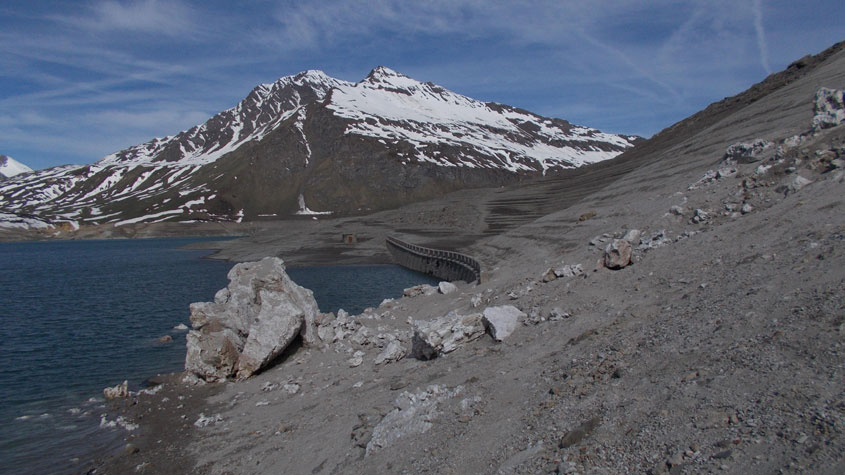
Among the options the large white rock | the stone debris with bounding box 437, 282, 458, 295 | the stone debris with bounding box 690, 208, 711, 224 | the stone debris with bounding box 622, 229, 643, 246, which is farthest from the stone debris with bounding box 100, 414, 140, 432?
the stone debris with bounding box 690, 208, 711, 224

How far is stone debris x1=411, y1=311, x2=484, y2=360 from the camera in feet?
51.4

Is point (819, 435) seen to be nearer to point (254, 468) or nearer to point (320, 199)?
point (254, 468)

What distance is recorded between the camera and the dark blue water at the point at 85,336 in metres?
17.8

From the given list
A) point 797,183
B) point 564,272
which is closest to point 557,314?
point 564,272

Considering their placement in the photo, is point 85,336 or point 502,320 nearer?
point 502,320

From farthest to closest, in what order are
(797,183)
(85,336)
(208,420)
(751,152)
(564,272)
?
(85,336)
(751,152)
(564,272)
(797,183)
(208,420)

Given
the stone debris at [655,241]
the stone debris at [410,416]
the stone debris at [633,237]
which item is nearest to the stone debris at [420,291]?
the stone debris at [633,237]

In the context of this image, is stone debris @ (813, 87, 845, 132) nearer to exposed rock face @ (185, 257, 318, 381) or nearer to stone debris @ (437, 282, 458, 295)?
stone debris @ (437, 282, 458, 295)

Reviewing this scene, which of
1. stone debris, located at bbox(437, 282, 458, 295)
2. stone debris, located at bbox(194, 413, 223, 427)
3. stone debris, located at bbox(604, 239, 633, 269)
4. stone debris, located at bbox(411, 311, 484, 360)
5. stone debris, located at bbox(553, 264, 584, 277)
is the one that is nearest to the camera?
stone debris, located at bbox(411, 311, 484, 360)

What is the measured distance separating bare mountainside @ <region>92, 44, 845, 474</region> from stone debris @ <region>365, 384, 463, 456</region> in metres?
0.05

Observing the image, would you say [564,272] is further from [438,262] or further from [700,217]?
[438,262]

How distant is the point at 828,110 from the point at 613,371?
20.2m

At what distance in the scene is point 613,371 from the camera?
10.3 m

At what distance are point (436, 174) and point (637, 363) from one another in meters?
182
